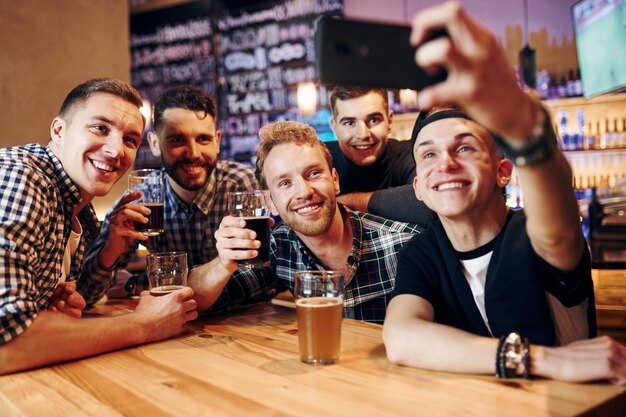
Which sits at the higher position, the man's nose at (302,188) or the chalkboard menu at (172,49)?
the chalkboard menu at (172,49)

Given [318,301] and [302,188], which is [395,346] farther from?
[302,188]

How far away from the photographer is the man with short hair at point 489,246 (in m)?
0.84

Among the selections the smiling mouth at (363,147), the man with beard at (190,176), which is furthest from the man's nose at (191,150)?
the smiling mouth at (363,147)

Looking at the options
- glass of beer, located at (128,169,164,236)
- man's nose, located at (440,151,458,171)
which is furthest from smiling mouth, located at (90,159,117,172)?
man's nose, located at (440,151,458,171)

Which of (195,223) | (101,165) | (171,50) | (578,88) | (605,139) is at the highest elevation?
(171,50)

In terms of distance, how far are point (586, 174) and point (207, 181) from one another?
441 cm

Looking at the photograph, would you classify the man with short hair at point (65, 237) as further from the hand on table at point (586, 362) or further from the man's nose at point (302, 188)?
the hand on table at point (586, 362)

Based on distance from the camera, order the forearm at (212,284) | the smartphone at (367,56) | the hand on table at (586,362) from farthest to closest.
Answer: the forearm at (212,284) < the hand on table at (586,362) < the smartphone at (367,56)

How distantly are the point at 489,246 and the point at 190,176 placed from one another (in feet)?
5.40

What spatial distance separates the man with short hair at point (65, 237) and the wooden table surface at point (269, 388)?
0.21ft

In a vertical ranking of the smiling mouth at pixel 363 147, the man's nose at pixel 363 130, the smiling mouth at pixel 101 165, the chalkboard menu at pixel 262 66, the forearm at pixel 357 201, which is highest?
the chalkboard menu at pixel 262 66

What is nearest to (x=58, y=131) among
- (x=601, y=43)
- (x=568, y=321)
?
(x=568, y=321)

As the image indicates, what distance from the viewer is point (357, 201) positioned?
2582 millimetres

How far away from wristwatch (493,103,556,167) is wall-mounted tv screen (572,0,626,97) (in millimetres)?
3583
